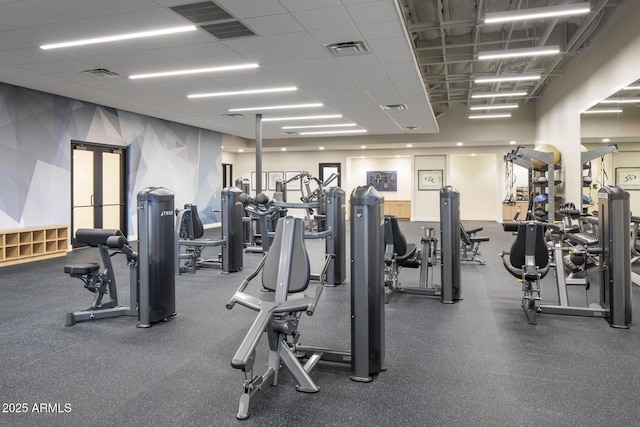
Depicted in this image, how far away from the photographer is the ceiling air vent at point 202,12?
3.90 metres

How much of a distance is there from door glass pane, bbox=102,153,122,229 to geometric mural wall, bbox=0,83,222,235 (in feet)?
0.79

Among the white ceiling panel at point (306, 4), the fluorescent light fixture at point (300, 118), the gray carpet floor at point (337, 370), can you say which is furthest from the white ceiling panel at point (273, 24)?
the fluorescent light fixture at point (300, 118)

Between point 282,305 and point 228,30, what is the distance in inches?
132

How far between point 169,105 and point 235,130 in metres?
3.62

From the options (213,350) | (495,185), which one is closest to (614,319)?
(213,350)

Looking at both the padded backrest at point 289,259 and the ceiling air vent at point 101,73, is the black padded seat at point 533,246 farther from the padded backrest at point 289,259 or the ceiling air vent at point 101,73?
the ceiling air vent at point 101,73

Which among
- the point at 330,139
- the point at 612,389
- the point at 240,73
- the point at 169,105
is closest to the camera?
the point at 612,389

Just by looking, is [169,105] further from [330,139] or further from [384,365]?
[384,365]

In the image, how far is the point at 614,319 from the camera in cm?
358

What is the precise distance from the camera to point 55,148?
7.71 m

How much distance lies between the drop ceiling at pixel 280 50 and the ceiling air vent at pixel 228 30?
11 mm

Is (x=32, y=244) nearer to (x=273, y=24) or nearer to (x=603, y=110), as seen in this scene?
(x=273, y=24)

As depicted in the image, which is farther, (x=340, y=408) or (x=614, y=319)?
(x=614, y=319)

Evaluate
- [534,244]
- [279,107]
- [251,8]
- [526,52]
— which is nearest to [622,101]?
[526,52]
